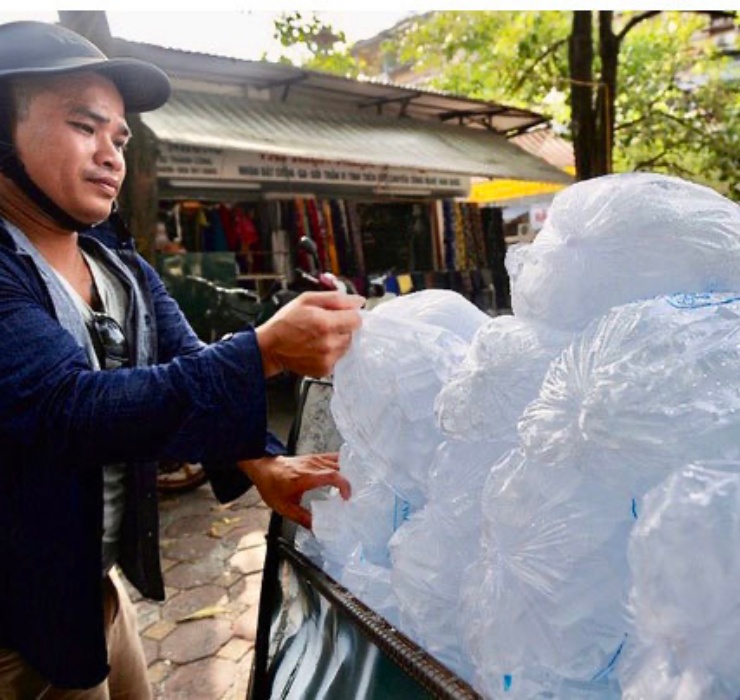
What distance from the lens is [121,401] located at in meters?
1.08

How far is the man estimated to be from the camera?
1104 millimetres

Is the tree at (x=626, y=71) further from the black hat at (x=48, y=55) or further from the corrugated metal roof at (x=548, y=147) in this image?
the black hat at (x=48, y=55)

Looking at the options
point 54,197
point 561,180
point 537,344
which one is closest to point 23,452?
point 54,197

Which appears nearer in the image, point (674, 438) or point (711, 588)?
point (711, 588)

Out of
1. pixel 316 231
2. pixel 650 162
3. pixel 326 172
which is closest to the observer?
pixel 316 231

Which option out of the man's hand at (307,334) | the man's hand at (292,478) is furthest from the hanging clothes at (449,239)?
the man's hand at (307,334)

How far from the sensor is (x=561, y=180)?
10039 millimetres

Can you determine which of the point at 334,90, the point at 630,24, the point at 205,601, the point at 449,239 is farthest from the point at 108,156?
the point at 630,24

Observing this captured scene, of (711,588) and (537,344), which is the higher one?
(537,344)

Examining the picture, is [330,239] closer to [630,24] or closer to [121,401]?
[630,24]

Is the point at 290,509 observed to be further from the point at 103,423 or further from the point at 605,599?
the point at 605,599

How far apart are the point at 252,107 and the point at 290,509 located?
673 cm

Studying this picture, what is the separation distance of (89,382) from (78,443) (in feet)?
0.35

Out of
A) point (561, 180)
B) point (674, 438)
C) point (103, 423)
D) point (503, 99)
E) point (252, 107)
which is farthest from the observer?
point (503, 99)
